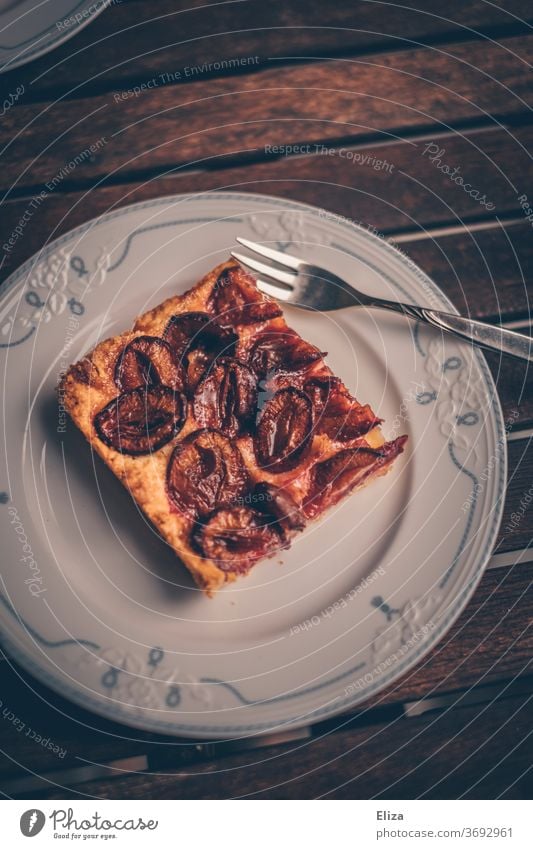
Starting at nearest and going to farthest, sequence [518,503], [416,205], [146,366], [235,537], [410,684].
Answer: [235,537]
[146,366]
[410,684]
[518,503]
[416,205]

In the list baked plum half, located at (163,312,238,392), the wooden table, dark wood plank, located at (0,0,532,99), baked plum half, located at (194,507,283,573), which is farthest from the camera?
dark wood plank, located at (0,0,532,99)

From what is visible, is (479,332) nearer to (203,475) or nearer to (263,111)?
(203,475)

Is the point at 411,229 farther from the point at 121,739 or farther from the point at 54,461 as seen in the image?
the point at 121,739

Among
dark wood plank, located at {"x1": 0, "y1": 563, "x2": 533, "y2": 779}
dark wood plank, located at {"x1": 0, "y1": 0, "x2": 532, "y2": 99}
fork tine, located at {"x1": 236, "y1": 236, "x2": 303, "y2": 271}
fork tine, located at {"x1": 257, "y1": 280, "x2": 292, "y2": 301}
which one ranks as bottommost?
dark wood plank, located at {"x1": 0, "y1": 563, "x2": 533, "y2": 779}

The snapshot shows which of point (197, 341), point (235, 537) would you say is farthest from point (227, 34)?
point (235, 537)

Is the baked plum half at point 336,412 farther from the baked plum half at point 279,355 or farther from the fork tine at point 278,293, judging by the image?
the fork tine at point 278,293

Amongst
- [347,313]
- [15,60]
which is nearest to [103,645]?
[347,313]

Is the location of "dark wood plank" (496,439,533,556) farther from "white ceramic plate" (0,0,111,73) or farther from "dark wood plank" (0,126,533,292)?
"white ceramic plate" (0,0,111,73)

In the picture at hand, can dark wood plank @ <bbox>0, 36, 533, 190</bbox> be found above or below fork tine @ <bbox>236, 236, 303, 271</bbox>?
above

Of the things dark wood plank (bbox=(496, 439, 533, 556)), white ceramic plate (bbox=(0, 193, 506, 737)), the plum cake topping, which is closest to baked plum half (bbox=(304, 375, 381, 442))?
the plum cake topping
